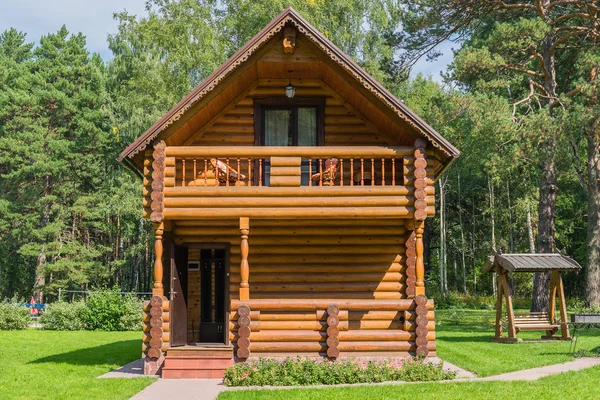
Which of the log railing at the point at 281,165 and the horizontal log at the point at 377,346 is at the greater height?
the log railing at the point at 281,165

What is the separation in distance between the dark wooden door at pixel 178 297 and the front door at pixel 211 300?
1023mm

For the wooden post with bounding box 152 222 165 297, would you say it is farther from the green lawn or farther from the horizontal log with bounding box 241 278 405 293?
the green lawn

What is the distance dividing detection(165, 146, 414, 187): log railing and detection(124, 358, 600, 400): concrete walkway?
3938mm

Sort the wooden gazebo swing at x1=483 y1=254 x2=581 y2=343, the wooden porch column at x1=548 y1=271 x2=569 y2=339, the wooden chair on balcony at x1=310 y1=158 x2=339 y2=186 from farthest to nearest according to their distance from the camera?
the wooden porch column at x1=548 y1=271 x2=569 y2=339, the wooden gazebo swing at x1=483 y1=254 x2=581 y2=343, the wooden chair on balcony at x1=310 y1=158 x2=339 y2=186

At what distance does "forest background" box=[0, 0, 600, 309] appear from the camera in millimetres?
22984

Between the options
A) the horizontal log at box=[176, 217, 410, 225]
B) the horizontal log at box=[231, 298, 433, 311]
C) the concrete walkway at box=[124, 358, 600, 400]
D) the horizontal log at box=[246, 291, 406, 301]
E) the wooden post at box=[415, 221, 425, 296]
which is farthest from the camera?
the horizontal log at box=[246, 291, 406, 301]

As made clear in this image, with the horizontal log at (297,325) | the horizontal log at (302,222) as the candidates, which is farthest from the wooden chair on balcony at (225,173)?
the horizontal log at (297,325)

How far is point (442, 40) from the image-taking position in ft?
86.3

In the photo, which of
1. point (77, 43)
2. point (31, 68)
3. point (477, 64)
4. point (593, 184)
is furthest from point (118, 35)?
point (593, 184)

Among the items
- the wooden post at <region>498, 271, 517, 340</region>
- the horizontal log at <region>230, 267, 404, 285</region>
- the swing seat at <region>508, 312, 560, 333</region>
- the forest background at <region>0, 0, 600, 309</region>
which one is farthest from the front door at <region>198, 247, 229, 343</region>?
the forest background at <region>0, 0, 600, 309</region>

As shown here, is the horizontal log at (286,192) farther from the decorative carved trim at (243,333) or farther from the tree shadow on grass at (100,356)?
the tree shadow on grass at (100,356)

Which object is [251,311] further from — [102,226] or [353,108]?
[102,226]

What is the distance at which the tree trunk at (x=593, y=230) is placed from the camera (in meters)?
26.1

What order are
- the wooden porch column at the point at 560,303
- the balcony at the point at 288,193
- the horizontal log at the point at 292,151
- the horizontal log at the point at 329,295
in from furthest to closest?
the wooden porch column at the point at 560,303
the horizontal log at the point at 329,295
the horizontal log at the point at 292,151
the balcony at the point at 288,193
